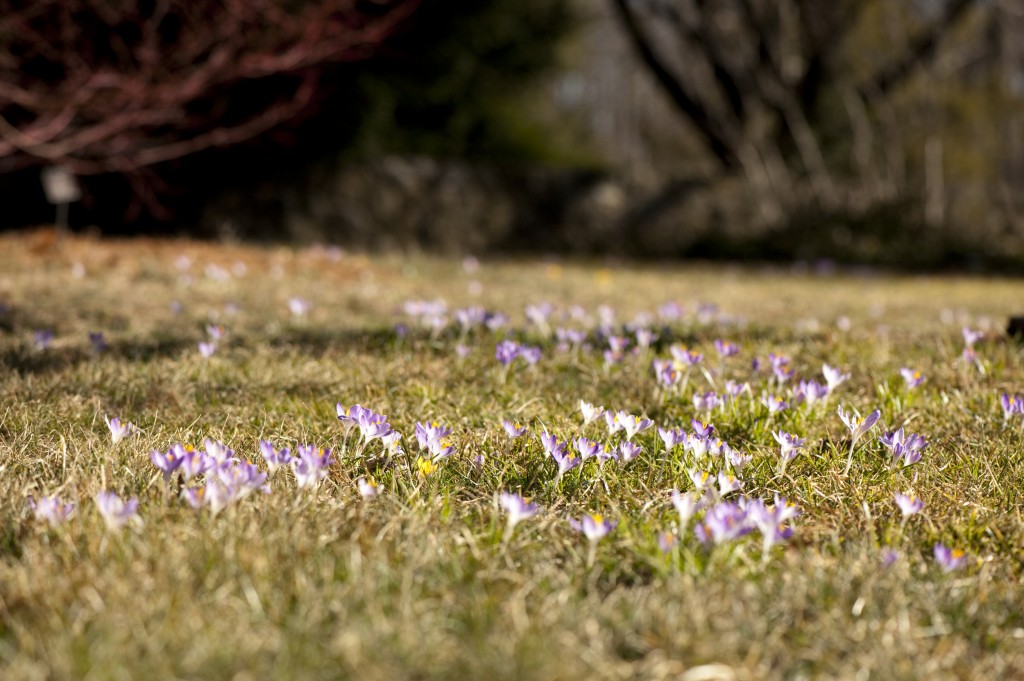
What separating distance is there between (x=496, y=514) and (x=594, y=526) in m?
0.27

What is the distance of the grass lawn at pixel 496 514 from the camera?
53.4 inches

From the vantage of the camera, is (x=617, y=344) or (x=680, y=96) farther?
(x=680, y=96)

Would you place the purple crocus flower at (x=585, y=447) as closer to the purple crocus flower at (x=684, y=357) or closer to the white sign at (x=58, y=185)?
the purple crocus flower at (x=684, y=357)

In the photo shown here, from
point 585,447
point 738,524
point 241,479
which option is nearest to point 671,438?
point 585,447

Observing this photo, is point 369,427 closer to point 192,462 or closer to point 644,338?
point 192,462

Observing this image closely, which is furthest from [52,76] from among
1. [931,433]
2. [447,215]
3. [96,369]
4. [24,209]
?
[931,433]

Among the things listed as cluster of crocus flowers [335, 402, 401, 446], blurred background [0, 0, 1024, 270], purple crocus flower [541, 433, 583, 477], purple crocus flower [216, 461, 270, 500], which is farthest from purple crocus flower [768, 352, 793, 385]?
blurred background [0, 0, 1024, 270]

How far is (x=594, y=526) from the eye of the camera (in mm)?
1597

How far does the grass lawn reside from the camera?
1356 mm

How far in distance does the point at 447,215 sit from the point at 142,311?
647 cm

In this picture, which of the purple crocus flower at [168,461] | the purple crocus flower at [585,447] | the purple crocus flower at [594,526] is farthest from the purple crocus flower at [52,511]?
the purple crocus flower at [585,447]

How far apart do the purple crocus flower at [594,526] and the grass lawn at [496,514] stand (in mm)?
16

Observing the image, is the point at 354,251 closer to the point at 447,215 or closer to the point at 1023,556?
the point at 447,215

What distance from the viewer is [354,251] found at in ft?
33.0
